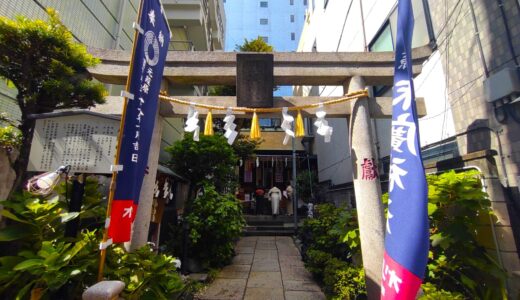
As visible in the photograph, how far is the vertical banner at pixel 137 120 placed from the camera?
3.27 metres

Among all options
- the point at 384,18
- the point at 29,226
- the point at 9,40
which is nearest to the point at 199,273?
the point at 29,226

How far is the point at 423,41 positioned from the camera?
21.3 ft

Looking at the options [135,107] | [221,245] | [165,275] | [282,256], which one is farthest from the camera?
[282,256]

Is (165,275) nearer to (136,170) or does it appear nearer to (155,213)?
(136,170)

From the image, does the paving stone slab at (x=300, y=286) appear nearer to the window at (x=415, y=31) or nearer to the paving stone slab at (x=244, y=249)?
the paving stone slab at (x=244, y=249)

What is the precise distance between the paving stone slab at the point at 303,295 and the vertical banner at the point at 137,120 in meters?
4.44

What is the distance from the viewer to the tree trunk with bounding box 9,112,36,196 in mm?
3823

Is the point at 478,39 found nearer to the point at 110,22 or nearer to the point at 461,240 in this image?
the point at 461,240

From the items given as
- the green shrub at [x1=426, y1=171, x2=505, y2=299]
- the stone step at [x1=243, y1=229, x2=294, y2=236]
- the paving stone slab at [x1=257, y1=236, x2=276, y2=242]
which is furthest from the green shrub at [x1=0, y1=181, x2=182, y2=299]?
the stone step at [x1=243, y1=229, x2=294, y2=236]

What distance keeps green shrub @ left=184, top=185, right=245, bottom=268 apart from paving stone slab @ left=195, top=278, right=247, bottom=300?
3.17ft

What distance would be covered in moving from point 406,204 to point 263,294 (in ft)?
16.0

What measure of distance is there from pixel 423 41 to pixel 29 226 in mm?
8768

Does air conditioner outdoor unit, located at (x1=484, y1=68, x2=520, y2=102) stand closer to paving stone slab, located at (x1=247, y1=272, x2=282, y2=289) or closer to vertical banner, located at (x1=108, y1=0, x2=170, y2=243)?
vertical banner, located at (x1=108, y1=0, x2=170, y2=243)

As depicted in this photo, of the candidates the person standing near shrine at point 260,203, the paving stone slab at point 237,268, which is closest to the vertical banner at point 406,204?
the paving stone slab at point 237,268
